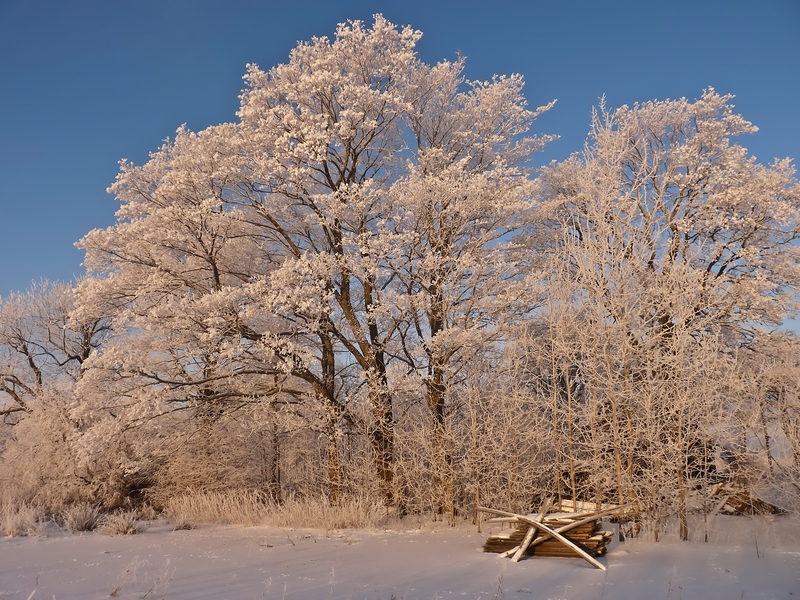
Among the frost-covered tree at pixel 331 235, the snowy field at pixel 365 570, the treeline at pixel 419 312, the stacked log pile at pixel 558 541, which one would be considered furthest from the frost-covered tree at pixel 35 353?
the stacked log pile at pixel 558 541

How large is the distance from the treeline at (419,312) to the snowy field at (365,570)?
2526 mm

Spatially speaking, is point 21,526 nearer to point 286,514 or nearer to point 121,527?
point 121,527

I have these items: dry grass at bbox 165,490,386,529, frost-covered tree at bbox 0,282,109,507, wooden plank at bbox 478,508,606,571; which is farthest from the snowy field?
frost-covered tree at bbox 0,282,109,507

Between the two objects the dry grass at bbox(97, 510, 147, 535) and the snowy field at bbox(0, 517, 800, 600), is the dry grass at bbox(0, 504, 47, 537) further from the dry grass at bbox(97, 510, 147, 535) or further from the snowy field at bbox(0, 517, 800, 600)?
the dry grass at bbox(97, 510, 147, 535)

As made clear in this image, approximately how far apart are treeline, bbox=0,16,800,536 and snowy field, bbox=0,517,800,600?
2.53m

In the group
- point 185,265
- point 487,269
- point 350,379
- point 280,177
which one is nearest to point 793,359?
point 487,269

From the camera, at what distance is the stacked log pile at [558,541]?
7.79m

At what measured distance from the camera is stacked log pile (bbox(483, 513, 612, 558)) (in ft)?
25.6

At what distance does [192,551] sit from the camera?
27.0ft

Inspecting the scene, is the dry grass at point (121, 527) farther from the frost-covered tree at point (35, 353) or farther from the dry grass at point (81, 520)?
the frost-covered tree at point (35, 353)

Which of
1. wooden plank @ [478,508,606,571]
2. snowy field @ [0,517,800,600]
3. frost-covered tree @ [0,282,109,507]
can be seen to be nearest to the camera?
snowy field @ [0,517,800,600]

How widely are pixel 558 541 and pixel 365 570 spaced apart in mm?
2813

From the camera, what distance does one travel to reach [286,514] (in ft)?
37.0

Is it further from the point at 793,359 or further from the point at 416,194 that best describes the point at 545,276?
the point at 793,359
